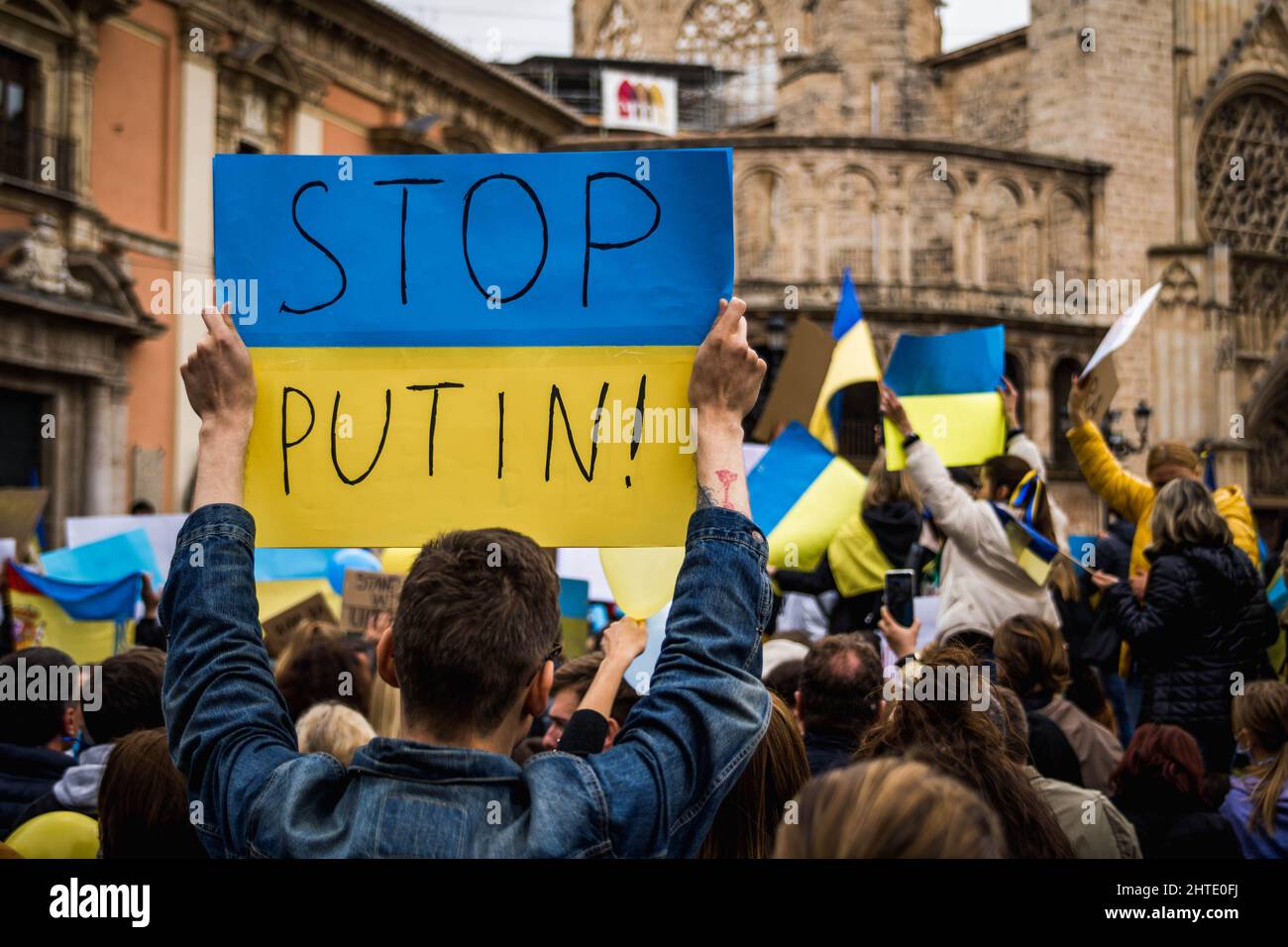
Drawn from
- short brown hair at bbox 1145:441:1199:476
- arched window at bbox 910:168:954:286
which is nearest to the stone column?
short brown hair at bbox 1145:441:1199:476

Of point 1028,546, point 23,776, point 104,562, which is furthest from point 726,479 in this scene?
point 104,562

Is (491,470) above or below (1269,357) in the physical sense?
below

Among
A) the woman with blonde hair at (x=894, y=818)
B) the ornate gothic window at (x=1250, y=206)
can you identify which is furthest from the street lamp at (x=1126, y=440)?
the woman with blonde hair at (x=894, y=818)

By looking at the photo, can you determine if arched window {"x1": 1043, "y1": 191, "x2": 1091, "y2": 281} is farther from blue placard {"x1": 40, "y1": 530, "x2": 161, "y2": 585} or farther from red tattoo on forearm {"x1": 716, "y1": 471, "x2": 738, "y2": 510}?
red tattoo on forearm {"x1": 716, "y1": 471, "x2": 738, "y2": 510}

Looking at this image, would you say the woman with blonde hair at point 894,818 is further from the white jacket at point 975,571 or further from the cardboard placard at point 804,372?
the cardboard placard at point 804,372

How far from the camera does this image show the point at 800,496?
603 centimetres

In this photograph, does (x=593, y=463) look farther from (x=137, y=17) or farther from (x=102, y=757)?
(x=137, y=17)

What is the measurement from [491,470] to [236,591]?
0.75m

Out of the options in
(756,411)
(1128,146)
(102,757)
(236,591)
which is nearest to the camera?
(236,591)

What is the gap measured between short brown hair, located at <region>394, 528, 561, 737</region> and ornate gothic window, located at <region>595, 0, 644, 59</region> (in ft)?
162

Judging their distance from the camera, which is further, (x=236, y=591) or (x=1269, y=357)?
(x=1269, y=357)

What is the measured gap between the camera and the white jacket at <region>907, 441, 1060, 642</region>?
5566 millimetres

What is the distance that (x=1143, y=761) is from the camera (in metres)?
3.99
